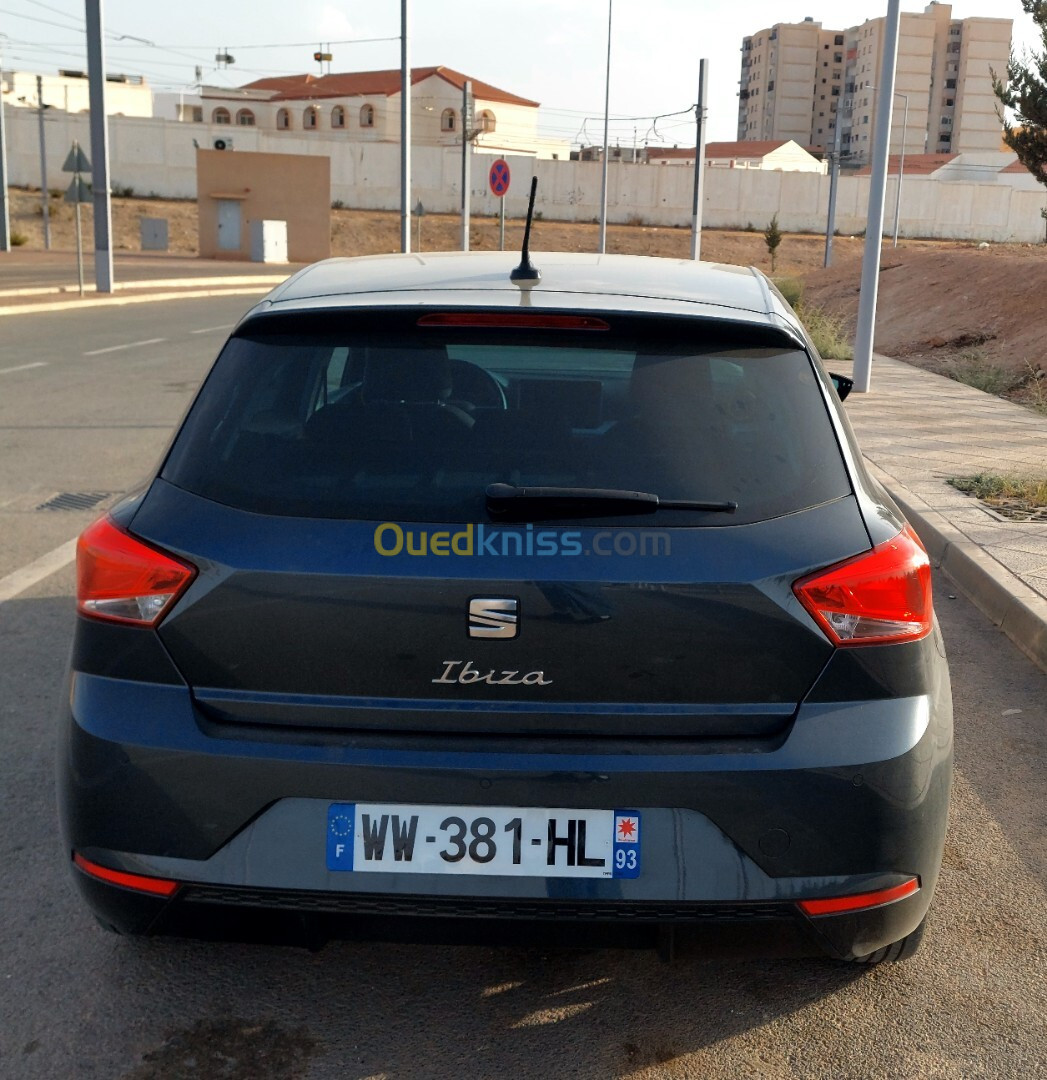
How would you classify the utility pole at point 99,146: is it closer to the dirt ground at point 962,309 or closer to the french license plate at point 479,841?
the dirt ground at point 962,309

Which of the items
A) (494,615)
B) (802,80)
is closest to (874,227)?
(494,615)

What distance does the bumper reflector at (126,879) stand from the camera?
259cm

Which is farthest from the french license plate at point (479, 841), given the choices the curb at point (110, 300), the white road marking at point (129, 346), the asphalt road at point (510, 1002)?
the curb at point (110, 300)

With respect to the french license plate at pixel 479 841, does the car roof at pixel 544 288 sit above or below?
above

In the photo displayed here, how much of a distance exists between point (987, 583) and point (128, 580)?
5083 mm

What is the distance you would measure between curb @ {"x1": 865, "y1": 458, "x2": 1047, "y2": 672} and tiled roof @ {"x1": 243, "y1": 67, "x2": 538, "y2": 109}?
113144mm

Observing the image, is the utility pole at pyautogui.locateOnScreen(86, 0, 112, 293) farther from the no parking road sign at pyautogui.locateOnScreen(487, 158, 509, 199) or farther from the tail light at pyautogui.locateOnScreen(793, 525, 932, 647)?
the tail light at pyautogui.locateOnScreen(793, 525, 932, 647)

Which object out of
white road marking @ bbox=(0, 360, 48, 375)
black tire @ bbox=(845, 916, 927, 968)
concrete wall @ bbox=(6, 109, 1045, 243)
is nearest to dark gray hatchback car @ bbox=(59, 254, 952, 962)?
black tire @ bbox=(845, 916, 927, 968)

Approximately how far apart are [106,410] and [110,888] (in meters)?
10.7

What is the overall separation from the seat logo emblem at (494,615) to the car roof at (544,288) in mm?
638

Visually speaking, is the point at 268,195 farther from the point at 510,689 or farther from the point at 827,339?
the point at 510,689

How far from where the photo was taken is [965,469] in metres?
10.2

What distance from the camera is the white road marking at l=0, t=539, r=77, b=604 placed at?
6.37 metres

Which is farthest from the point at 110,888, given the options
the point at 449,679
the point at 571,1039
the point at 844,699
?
the point at 844,699
